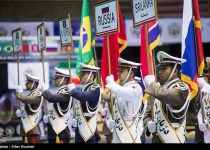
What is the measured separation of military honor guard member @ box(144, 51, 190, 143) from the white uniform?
0.32 meters

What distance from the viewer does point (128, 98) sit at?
22.7ft

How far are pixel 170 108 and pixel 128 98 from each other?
1.83 ft

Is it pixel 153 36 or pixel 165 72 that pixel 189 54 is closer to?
pixel 153 36

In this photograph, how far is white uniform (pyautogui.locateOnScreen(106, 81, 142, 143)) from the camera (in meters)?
6.85

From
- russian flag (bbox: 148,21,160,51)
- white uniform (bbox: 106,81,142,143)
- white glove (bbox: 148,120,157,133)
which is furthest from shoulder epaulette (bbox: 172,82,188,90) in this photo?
russian flag (bbox: 148,21,160,51)

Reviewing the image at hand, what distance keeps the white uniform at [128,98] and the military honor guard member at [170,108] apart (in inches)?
12.6

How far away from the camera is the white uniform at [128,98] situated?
6854mm

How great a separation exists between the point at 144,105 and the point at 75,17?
21.6 feet

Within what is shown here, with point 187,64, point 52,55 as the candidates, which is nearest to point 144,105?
point 187,64

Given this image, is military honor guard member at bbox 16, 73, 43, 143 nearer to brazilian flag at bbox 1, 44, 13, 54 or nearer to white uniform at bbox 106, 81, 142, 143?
white uniform at bbox 106, 81, 142, 143

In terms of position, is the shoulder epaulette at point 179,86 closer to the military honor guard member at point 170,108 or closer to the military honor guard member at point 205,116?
the military honor guard member at point 170,108

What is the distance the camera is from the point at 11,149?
5156 millimetres

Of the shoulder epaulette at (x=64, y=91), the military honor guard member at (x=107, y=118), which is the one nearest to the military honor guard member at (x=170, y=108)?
the shoulder epaulette at (x=64, y=91)

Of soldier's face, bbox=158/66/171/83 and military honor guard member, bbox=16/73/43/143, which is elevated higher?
soldier's face, bbox=158/66/171/83
